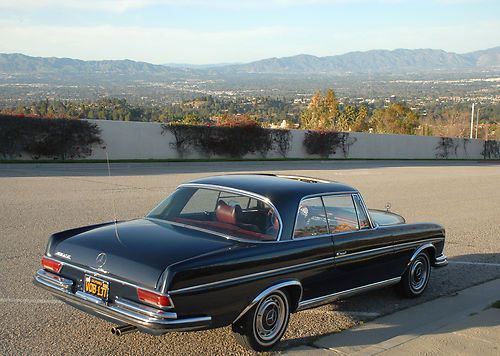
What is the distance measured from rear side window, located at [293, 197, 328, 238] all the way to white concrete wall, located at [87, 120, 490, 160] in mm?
19793

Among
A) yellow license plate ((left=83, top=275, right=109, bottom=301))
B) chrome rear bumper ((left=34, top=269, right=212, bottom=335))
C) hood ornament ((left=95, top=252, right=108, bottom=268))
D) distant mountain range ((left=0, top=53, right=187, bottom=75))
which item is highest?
distant mountain range ((left=0, top=53, right=187, bottom=75))

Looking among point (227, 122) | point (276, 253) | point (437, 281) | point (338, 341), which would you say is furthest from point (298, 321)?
point (227, 122)

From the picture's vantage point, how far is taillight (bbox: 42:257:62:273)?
212 inches

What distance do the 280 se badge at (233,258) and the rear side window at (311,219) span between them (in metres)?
0.01

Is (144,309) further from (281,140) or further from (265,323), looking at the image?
(281,140)

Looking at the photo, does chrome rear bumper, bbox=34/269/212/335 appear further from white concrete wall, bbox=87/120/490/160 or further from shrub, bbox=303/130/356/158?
shrub, bbox=303/130/356/158

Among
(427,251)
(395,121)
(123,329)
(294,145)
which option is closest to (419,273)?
(427,251)

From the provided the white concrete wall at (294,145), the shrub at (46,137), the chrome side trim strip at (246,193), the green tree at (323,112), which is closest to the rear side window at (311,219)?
the chrome side trim strip at (246,193)

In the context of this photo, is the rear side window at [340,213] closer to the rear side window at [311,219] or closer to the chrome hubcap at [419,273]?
the rear side window at [311,219]

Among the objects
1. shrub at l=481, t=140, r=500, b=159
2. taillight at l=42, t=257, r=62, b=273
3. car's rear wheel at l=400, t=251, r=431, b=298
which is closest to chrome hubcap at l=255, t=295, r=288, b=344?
taillight at l=42, t=257, r=62, b=273

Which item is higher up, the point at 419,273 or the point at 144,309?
the point at 144,309

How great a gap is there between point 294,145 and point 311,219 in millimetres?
27205

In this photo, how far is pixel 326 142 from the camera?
34375mm

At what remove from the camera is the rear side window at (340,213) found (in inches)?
246
